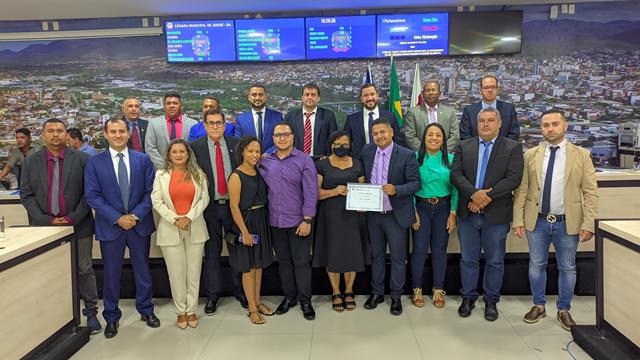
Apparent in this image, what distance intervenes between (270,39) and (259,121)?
2.37 m

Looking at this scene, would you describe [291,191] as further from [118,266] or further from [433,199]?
[118,266]

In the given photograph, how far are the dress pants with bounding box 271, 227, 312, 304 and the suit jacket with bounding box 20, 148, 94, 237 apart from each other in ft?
5.20

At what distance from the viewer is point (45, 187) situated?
130 inches

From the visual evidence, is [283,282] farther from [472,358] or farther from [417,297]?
[472,358]

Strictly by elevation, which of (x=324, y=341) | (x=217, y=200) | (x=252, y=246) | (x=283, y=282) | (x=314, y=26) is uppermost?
(x=314, y=26)

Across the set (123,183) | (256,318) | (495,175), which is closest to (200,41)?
(123,183)

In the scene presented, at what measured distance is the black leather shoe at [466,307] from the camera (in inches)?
140

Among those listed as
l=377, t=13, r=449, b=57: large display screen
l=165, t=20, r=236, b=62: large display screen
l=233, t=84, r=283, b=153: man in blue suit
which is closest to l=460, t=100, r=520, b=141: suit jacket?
l=233, t=84, r=283, b=153: man in blue suit

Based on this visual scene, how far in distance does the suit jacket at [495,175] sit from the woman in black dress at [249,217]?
63.3 inches

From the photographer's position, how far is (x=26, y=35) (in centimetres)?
627

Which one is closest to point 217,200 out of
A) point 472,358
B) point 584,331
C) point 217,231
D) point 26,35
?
point 217,231

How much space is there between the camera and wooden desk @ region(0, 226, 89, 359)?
254 centimetres

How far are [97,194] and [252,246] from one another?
1.28 m

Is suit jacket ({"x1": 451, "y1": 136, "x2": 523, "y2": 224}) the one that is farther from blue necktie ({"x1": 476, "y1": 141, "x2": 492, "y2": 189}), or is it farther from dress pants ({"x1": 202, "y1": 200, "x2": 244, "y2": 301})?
dress pants ({"x1": 202, "y1": 200, "x2": 244, "y2": 301})
